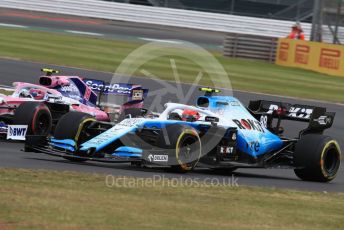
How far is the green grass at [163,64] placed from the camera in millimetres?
27500

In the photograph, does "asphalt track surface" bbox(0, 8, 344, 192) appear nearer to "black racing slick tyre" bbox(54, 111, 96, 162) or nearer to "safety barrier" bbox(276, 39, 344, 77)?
"black racing slick tyre" bbox(54, 111, 96, 162)

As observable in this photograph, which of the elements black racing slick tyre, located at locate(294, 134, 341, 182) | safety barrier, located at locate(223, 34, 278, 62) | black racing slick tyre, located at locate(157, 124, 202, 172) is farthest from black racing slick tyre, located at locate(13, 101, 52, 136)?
safety barrier, located at locate(223, 34, 278, 62)

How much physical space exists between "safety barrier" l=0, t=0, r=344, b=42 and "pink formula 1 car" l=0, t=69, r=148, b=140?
88.2ft

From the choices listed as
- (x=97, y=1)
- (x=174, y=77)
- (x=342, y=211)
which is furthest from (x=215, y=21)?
(x=342, y=211)

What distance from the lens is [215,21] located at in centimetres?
4497

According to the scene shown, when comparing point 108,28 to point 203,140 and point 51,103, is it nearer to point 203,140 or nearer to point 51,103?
point 51,103

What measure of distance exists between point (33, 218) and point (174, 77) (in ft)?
65.0

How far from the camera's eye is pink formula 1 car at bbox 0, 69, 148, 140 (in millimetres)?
13898

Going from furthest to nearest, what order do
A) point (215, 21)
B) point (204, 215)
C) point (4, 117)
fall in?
point (215, 21) < point (4, 117) < point (204, 215)

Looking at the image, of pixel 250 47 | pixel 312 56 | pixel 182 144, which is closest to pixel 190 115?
pixel 182 144

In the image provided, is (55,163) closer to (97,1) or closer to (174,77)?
(174,77)

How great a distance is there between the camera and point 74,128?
40.1ft

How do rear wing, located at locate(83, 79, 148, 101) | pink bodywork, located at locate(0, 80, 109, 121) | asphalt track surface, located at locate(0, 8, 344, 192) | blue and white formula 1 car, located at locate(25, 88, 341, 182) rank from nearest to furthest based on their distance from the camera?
blue and white formula 1 car, located at locate(25, 88, 341, 182) → asphalt track surface, located at locate(0, 8, 344, 192) → pink bodywork, located at locate(0, 80, 109, 121) → rear wing, located at locate(83, 79, 148, 101)

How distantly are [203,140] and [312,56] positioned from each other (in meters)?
22.1
